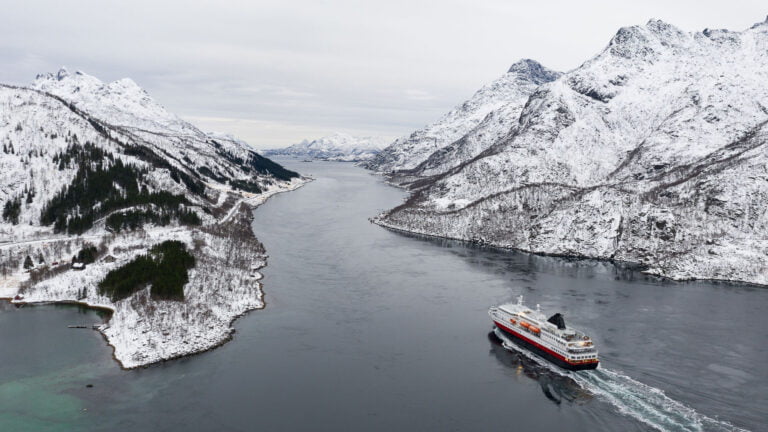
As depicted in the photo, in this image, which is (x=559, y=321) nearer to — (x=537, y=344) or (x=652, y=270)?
(x=537, y=344)

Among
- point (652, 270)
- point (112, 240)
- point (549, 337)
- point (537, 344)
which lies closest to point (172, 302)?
point (112, 240)

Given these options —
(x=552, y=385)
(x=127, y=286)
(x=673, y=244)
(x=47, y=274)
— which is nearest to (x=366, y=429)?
(x=552, y=385)

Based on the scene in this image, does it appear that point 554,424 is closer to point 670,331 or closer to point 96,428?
point 670,331

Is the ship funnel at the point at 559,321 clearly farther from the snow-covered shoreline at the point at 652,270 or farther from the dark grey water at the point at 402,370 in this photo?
the snow-covered shoreline at the point at 652,270

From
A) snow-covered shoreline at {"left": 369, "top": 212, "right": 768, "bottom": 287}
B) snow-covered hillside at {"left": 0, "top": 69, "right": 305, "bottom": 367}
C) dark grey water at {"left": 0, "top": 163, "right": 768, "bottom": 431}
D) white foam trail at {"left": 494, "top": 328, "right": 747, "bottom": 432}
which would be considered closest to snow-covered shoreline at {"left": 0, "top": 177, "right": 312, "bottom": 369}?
snow-covered hillside at {"left": 0, "top": 69, "right": 305, "bottom": 367}

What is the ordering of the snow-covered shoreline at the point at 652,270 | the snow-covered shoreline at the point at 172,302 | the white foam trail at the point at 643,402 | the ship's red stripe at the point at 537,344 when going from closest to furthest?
the white foam trail at the point at 643,402 → the ship's red stripe at the point at 537,344 → the snow-covered shoreline at the point at 172,302 → the snow-covered shoreline at the point at 652,270

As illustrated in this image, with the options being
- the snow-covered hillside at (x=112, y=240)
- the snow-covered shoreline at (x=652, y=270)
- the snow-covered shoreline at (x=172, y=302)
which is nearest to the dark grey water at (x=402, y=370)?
the snow-covered shoreline at (x=172, y=302)

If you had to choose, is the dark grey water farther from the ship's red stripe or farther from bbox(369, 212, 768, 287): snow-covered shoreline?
bbox(369, 212, 768, 287): snow-covered shoreline

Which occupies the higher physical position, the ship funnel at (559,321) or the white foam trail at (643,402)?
the ship funnel at (559,321)
